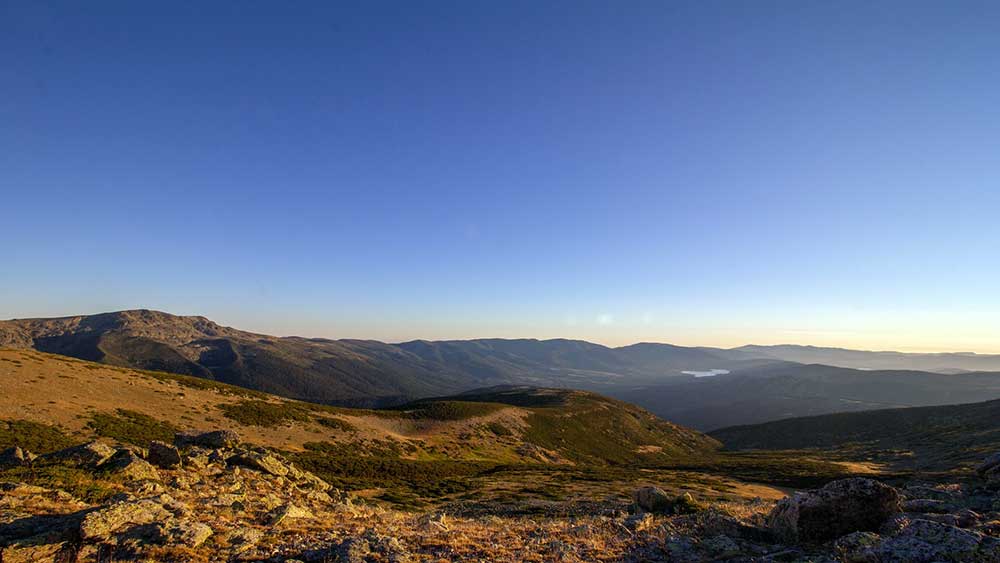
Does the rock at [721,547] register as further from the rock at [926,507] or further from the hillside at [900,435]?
the hillside at [900,435]

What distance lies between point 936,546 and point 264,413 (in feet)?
222

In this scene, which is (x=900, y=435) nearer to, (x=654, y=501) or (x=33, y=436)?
(x=654, y=501)

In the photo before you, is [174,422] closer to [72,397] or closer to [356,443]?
[72,397]

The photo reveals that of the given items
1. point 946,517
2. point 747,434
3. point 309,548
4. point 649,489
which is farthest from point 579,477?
point 747,434

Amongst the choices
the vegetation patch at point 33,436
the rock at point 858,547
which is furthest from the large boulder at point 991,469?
the vegetation patch at point 33,436

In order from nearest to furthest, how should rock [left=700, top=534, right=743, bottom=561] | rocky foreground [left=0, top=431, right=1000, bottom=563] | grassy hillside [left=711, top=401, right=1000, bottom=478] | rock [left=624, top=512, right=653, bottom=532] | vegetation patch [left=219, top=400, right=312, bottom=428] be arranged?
rocky foreground [left=0, top=431, right=1000, bottom=563] → rock [left=700, top=534, right=743, bottom=561] → rock [left=624, top=512, right=653, bottom=532] → vegetation patch [left=219, top=400, right=312, bottom=428] → grassy hillside [left=711, top=401, right=1000, bottom=478]

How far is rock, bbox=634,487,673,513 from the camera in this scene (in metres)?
21.2

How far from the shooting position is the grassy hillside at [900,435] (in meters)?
69.5

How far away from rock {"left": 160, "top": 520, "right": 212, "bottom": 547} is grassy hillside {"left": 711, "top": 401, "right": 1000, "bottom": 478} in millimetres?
83234

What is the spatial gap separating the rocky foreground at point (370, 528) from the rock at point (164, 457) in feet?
0.18

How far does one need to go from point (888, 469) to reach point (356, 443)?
87.8 m

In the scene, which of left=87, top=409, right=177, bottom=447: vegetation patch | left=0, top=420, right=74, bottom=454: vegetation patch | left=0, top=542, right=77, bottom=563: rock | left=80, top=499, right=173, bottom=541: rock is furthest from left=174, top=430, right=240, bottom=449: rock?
left=0, top=542, right=77, bottom=563: rock

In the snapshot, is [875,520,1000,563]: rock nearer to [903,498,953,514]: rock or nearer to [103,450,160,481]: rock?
[903,498,953,514]: rock

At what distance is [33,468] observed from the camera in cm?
1634
